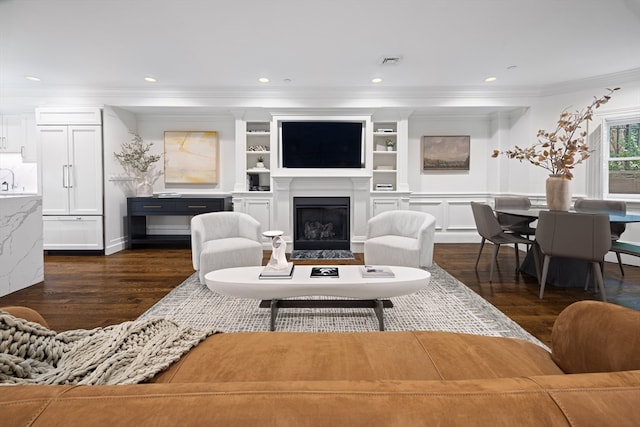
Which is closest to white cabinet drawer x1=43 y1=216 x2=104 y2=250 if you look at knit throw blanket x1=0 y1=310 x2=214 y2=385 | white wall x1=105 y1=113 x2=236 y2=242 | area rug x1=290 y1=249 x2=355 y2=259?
white wall x1=105 y1=113 x2=236 y2=242

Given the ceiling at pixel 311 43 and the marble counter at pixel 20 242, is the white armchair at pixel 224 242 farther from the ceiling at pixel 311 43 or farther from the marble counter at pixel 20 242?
A: the ceiling at pixel 311 43

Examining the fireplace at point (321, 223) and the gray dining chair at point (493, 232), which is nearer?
the gray dining chair at point (493, 232)

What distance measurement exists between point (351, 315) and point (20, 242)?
11.3 ft

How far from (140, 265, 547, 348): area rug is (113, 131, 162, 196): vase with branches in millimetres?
3101

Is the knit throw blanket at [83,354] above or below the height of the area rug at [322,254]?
above

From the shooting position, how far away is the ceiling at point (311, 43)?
2863 millimetres

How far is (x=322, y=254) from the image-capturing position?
5141 millimetres

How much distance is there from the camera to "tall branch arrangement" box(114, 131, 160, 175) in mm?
5357

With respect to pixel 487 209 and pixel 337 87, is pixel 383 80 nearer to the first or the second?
pixel 337 87

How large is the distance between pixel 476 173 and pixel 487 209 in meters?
2.43

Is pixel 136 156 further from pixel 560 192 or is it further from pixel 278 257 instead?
pixel 560 192

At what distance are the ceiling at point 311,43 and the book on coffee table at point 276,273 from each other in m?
2.18

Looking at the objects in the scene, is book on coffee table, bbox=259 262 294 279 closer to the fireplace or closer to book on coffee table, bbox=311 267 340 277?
book on coffee table, bbox=311 267 340 277

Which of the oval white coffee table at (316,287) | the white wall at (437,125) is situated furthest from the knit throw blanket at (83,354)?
the white wall at (437,125)
